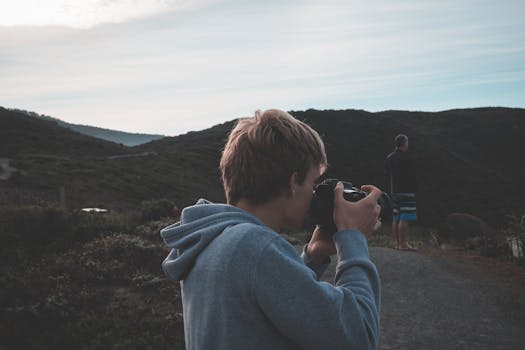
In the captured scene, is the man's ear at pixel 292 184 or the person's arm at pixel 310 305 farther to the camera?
the man's ear at pixel 292 184

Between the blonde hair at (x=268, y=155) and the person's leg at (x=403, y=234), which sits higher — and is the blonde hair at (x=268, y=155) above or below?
above

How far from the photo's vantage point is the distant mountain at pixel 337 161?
89.5 ft

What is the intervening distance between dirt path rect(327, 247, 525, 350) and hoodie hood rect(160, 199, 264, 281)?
408cm

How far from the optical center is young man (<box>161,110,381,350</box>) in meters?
1.27

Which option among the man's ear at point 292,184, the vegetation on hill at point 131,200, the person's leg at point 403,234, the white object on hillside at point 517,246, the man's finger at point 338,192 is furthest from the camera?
the person's leg at point 403,234

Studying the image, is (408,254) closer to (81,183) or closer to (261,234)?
(261,234)

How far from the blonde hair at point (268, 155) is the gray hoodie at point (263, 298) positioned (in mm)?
123

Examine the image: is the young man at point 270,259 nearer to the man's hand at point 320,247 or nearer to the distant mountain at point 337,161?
the man's hand at point 320,247

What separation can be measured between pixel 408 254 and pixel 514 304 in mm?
2683

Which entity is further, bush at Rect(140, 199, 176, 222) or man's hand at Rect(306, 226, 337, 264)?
bush at Rect(140, 199, 176, 222)

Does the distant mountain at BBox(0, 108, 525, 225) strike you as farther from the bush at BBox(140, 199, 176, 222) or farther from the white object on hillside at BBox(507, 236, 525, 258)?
the white object on hillside at BBox(507, 236, 525, 258)

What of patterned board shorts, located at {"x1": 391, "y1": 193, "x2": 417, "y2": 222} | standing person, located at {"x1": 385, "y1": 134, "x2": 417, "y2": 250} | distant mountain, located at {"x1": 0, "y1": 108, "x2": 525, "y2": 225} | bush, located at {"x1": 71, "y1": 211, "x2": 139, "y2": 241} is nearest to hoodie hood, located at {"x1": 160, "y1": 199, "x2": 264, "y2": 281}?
standing person, located at {"x1": 385, "y1": 134, "x2": 417, "y2": 250}

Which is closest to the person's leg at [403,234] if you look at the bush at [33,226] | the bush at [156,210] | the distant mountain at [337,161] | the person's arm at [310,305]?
the bush at [156,210]

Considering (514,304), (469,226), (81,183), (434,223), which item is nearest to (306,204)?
(514,304)
